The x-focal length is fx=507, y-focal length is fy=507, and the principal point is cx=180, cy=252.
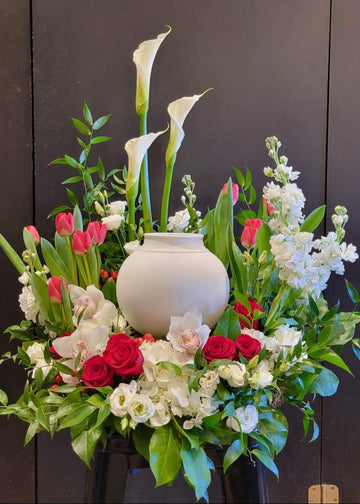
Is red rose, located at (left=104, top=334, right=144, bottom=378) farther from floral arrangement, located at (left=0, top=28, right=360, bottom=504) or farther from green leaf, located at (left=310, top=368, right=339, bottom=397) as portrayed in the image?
green leaf, located at (left=310, top=368, right=339, bottom=397)

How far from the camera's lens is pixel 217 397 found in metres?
0.80

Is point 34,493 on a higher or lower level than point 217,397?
lower

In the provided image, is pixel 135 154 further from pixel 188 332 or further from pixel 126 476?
pixel 126 476

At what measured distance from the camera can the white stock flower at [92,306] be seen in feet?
3.00

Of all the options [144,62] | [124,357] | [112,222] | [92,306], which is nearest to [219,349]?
[124,357]

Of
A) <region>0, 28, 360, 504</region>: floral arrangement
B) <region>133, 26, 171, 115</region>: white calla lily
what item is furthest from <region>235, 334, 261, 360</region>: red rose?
<region>133, 26, 171, 115</region>: white calla lily

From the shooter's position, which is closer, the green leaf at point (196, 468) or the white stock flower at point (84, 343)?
the green leaf at point (196, 468)

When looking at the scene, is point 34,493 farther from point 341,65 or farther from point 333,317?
point 341,65

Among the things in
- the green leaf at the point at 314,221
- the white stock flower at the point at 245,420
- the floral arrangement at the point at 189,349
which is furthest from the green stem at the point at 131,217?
the white stock flower at the point at 245,420

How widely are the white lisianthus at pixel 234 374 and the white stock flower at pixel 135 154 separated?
42 cm

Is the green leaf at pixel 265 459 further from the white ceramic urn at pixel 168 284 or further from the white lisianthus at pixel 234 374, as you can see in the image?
the white ceramic urn at pixel 168 284

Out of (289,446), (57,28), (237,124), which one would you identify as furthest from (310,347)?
(57,28)

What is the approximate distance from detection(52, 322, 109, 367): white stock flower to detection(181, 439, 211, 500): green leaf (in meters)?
0.21

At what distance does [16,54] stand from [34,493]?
1082 millimetres
